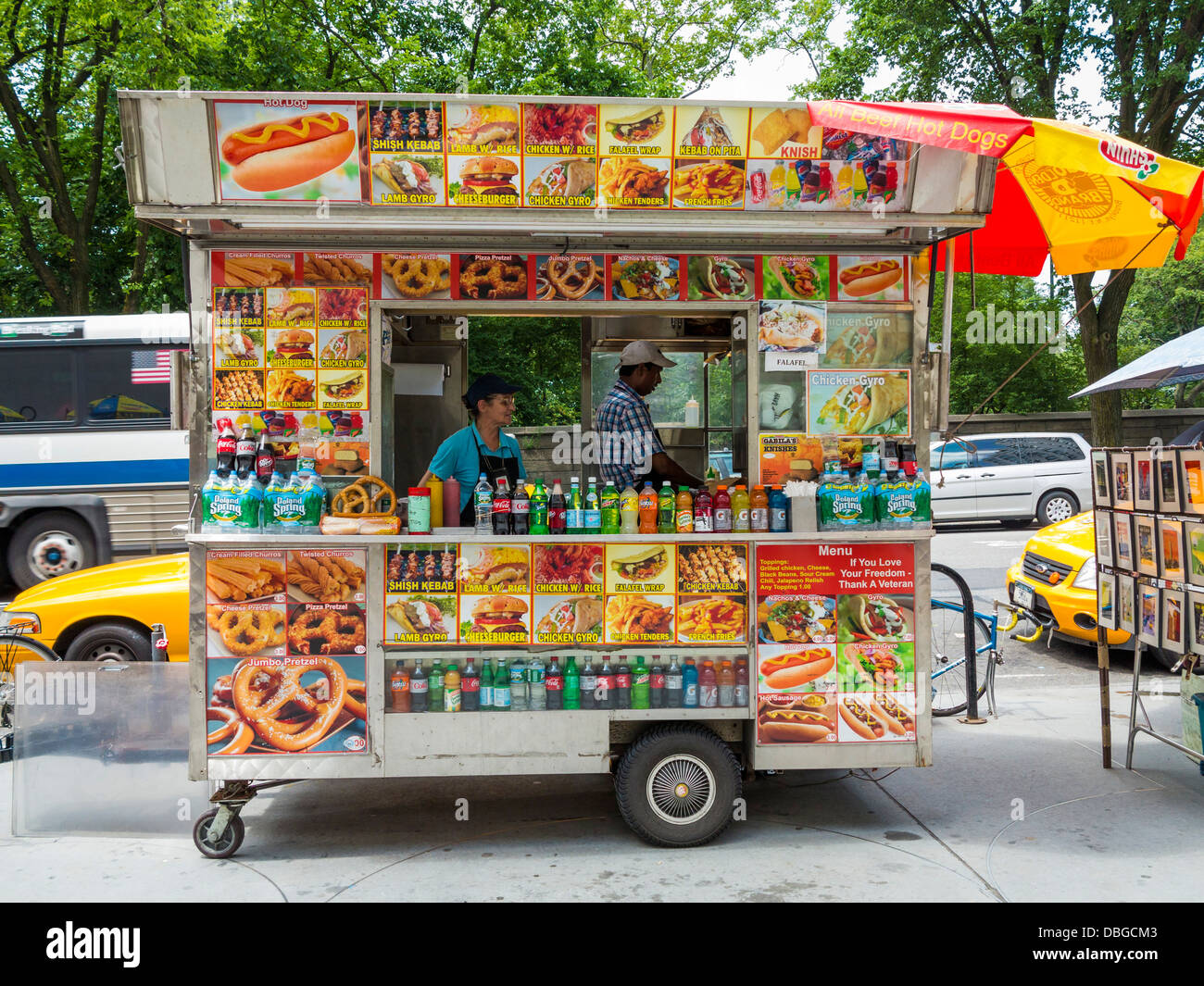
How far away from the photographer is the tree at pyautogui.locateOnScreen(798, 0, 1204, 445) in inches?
560

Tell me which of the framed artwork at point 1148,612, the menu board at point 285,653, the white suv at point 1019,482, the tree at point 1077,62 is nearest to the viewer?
the menu board at point 285,653

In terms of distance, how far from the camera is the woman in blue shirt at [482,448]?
527 centimetres

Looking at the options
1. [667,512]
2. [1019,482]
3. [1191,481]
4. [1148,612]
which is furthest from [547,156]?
[1019,482]

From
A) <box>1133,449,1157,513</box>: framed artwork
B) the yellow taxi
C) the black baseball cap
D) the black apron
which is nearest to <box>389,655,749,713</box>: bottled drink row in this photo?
the black apron

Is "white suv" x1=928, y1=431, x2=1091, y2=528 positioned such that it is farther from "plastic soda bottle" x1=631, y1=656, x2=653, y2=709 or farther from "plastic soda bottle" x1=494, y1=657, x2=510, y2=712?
"plastic soda bottle" x1=494, y1=657, x2=510, y2=712

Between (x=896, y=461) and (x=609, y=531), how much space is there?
1438 mm

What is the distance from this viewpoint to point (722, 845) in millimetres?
4547

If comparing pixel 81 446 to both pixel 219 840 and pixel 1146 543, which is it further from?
pixel 1146 543

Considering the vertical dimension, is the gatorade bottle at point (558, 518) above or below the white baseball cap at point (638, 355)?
below

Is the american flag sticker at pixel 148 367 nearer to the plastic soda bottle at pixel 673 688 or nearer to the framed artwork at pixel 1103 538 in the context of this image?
the plastic soda bottle at pixel 673 688

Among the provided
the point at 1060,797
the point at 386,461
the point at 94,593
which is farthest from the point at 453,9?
the point at 1060,797

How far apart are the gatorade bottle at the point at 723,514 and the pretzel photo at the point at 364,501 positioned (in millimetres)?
1530

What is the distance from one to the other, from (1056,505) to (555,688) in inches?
543

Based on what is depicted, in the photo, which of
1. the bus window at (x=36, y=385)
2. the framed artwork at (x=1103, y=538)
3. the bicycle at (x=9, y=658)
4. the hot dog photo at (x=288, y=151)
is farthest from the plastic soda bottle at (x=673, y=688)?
the bus window at (x=36, y=385)
